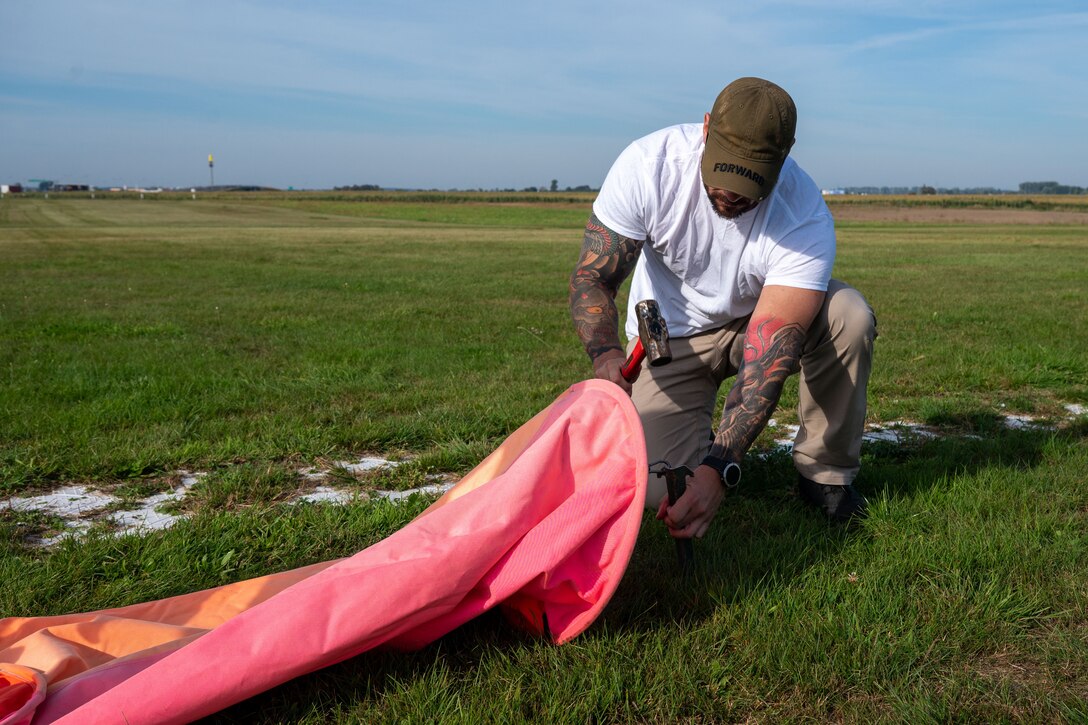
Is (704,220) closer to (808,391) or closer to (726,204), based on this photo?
(726,204)

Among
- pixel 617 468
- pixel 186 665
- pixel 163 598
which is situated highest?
pixel 617 468

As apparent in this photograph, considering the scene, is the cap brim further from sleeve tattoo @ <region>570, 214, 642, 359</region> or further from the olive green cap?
sleeve tattoo @ <region>570, 214, 642, 359</region>

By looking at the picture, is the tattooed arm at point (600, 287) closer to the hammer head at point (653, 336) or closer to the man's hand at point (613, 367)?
the man's hand at point (613, 367)

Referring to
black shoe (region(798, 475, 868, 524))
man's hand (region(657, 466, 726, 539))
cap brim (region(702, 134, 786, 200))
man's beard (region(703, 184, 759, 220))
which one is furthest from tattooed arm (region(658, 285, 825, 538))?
black shoe (region(798, 475, 868, 524))

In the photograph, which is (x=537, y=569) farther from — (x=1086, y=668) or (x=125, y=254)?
(x=125, y=254)

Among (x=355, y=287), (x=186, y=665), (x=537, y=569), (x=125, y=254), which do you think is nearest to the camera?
(x=186, y=665)

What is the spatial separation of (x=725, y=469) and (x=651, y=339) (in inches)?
19.3

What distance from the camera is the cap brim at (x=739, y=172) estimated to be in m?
2.89

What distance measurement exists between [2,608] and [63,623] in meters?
0.42

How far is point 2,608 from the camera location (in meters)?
2.71

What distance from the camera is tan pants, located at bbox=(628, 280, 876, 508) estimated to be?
3459 millimetres

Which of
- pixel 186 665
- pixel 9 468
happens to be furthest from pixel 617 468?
pixel 9 468

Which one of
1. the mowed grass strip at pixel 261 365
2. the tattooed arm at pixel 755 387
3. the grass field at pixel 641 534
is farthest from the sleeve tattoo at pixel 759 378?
the mowed grass strip at pixel 261 365

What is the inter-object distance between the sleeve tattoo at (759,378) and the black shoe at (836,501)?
2.10 feet
